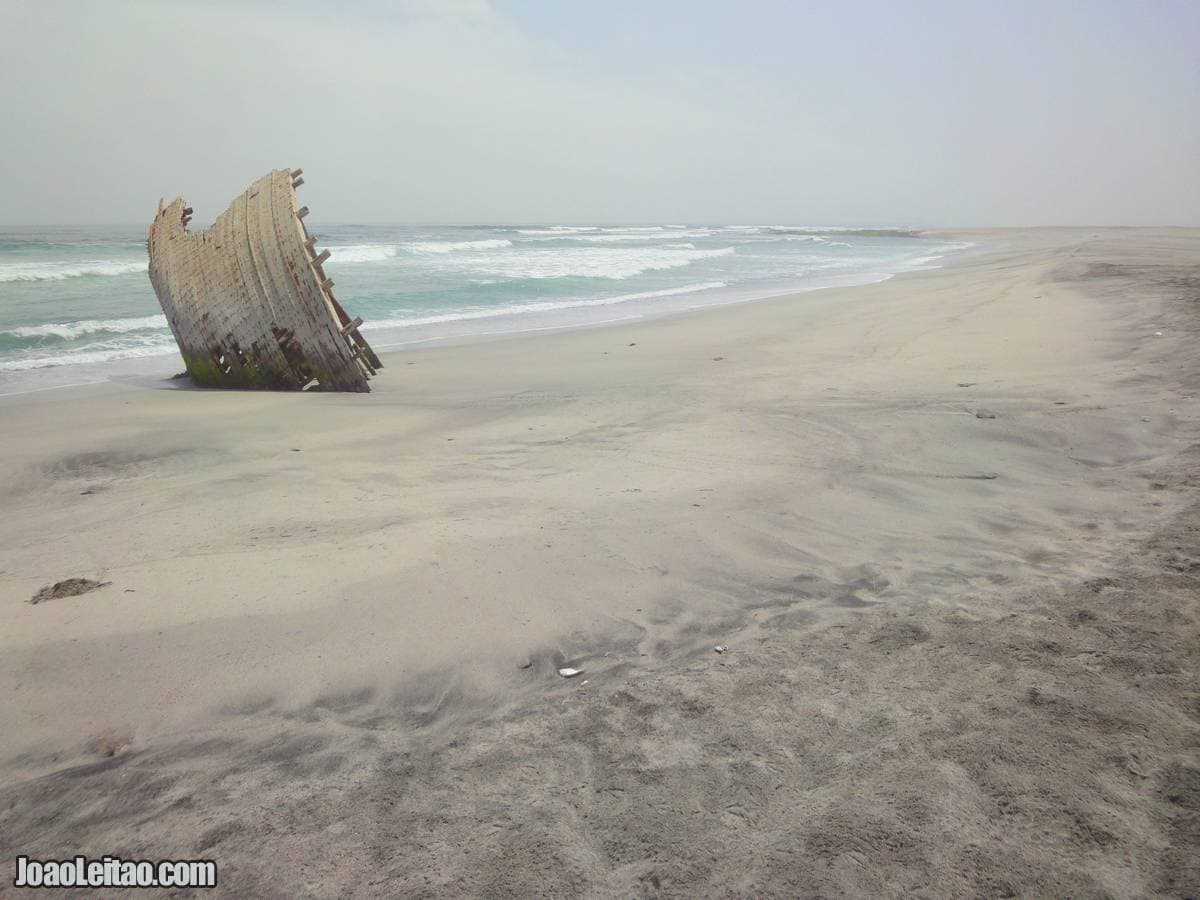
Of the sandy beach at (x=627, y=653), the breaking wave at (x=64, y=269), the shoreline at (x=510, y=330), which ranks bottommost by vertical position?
the sandy beach at (x=627, y=653)

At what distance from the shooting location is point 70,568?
3.61 m

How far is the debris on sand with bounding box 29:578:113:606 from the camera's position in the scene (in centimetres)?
328

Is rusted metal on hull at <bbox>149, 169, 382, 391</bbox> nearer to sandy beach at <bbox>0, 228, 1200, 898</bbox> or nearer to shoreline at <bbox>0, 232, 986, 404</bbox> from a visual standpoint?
shoreline at <bbox>0, 232, 986, 404</bbox>

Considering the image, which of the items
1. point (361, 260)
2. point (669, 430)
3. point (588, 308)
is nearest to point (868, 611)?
point (669, 430)

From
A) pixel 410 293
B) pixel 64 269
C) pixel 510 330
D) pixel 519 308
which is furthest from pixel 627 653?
pixel 64 269

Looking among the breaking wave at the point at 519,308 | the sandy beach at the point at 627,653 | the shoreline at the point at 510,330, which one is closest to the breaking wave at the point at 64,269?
the breaking wave at the point at 519,308

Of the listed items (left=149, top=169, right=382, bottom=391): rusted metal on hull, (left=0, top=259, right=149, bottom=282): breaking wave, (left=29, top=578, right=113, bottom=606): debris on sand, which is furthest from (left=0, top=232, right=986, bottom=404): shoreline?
(left=0, top=259, right=149, bottom=282): breaking wave

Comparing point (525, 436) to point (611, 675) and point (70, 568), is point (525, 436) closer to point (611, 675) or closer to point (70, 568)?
point (70, 568)

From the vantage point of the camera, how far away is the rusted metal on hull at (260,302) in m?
8.09

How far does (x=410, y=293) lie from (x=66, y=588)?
1559 centimetres

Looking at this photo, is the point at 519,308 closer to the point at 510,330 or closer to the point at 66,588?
the point at 510,330

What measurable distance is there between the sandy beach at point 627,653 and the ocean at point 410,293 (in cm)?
569

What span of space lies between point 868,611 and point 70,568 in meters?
3.39

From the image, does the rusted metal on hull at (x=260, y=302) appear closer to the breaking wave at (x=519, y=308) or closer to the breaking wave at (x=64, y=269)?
the breaking wave at (x=519, y=308)
